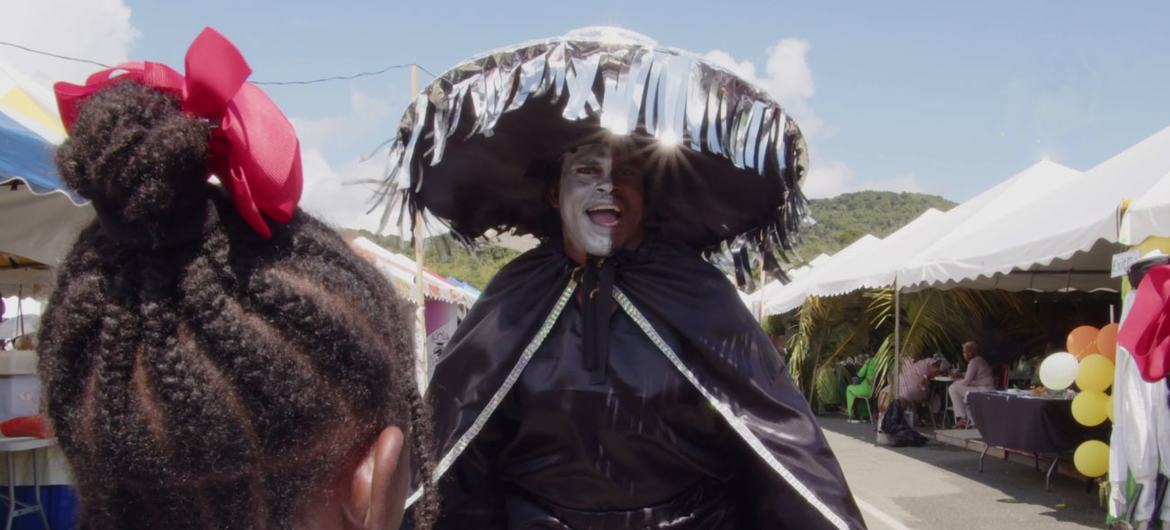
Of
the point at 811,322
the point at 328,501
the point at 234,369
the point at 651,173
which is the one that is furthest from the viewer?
the point at 811,322

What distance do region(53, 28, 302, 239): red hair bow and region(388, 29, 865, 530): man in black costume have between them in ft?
4.00

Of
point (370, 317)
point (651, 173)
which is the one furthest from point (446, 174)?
point (370, 317)

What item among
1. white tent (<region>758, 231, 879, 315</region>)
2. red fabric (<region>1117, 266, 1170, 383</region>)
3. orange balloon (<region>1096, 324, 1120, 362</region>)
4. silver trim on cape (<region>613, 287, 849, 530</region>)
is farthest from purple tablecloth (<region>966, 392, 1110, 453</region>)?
silver trim on cape (<region>613, 287, 849, 530</region>)

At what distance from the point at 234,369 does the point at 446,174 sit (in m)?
1.93

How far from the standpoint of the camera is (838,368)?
16172 millimetres

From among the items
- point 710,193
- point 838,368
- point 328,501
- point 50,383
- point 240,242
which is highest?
point 710,193

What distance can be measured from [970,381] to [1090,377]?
4.98 m

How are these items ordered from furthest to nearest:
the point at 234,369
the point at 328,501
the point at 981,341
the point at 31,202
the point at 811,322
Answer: the point at 811,322 < the point at 981,341 < the point at 31,202 < the point at 328,501 < the point at 234,369

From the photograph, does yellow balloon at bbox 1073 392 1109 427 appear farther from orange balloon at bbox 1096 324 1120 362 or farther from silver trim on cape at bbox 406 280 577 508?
silver trim on cape at bbox 406 280 577 508

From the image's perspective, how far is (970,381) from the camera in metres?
11.5

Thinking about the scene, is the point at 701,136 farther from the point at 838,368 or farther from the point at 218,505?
the point at 838,368

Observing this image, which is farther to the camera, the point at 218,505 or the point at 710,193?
the point at 710,193

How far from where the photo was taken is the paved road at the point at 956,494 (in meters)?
7.14

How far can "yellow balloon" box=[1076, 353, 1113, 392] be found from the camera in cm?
667
